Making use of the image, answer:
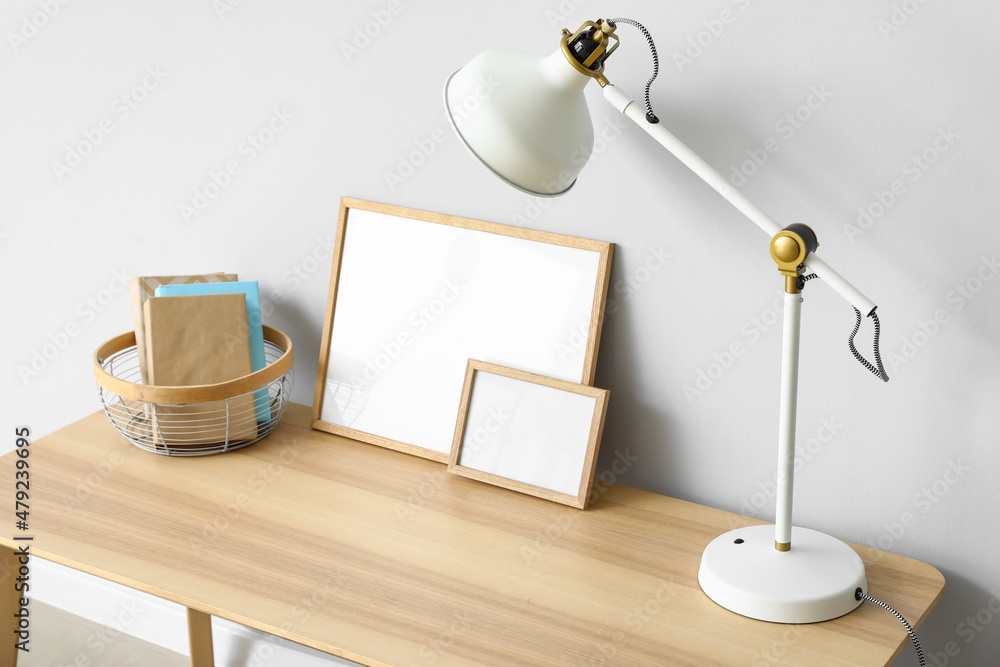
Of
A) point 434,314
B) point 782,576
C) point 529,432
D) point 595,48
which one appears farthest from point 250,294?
point 782,576

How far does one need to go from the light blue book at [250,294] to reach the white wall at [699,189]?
0.24 feet

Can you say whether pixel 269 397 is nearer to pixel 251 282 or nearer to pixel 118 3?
pixel 251 282

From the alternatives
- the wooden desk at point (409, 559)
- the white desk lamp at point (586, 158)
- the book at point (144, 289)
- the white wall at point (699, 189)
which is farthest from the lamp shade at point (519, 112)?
the book at point (144, 289)

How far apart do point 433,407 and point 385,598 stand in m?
0.40

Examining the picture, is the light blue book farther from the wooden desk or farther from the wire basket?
the wooden desk

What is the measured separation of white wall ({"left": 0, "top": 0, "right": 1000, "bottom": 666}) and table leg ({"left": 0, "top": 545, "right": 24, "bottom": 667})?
571 millimetres

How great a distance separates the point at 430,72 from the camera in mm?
1340

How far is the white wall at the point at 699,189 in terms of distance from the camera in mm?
1080

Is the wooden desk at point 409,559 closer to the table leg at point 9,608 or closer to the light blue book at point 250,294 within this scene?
the table leg at point 9,608

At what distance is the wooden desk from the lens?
1012mm

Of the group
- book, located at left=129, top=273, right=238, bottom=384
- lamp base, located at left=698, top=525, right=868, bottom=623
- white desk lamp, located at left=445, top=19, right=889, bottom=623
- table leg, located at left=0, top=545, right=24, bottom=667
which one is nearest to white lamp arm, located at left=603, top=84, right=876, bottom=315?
white desk lamp, located at left=445, top=19, right=889, bottom=623

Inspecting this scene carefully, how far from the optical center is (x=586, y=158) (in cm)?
106

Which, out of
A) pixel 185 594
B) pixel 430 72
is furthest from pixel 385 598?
pixel 430 72

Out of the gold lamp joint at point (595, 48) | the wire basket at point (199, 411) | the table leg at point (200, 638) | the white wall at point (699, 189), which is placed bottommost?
the table leg at point (200, 638)
